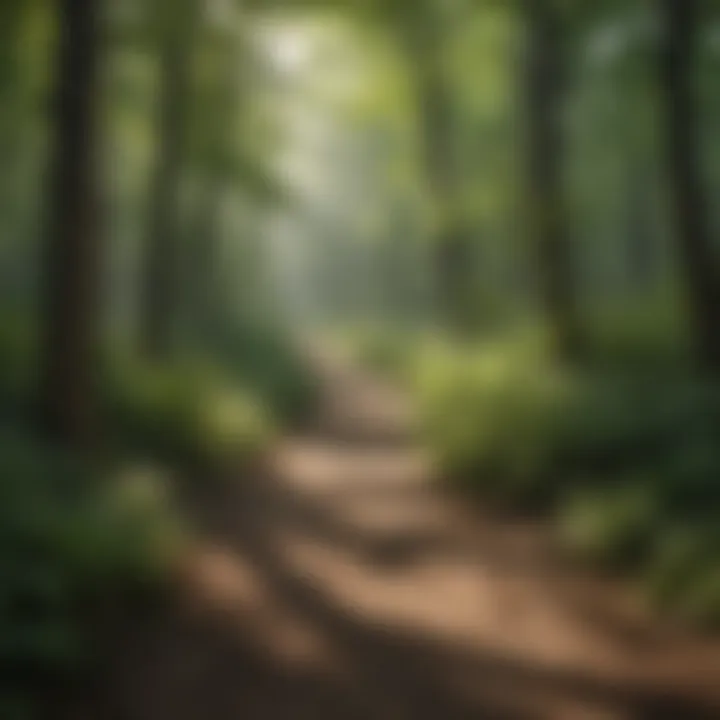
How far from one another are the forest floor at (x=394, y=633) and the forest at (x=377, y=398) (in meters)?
0.03

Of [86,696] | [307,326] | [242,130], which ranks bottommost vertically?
[86,696]

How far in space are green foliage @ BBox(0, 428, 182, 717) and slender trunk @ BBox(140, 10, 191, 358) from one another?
17.5 feet

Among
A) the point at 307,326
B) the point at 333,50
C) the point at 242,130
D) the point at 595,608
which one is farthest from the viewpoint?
the point at 307,326

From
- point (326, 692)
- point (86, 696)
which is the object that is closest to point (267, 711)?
point (326, 692)

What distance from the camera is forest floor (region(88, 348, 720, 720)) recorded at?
5.29 m

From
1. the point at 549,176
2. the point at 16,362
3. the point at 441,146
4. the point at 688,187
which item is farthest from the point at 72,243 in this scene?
the point at 441,146

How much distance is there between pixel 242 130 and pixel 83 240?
8.85 m

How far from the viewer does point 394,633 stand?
6.42 meters

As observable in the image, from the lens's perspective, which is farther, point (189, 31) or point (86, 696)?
point (189, 31)

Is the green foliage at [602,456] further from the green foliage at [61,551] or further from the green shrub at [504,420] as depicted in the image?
the green foliage at [61,551]

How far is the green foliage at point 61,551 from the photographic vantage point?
5.18m

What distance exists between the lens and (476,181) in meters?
15.7

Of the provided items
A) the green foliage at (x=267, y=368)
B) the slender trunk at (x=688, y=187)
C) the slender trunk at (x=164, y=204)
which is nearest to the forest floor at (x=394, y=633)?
the slender trunk at (x=688, y=187)

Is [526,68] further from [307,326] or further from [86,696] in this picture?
[307,326]
